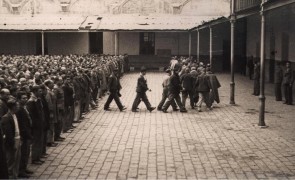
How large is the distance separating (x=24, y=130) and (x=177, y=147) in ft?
14.4

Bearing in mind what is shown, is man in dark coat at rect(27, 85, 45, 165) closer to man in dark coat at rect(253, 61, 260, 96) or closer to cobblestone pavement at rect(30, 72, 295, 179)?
cobblestone pavement at rect(30, 72, 295, 179)

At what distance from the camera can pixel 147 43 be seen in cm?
4281

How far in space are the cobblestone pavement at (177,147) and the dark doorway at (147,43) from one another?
24.0 metres

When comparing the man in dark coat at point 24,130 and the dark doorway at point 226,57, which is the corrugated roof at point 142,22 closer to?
the dark doorway at point 226,57

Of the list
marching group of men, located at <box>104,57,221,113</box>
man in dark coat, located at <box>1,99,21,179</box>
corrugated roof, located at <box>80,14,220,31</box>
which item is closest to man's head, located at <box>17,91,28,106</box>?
man in dark coat, located at <box>1,99,21,179</box>

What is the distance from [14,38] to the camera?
42.7 meters

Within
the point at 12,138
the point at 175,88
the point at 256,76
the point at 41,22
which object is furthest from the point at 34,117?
the point at 41,22

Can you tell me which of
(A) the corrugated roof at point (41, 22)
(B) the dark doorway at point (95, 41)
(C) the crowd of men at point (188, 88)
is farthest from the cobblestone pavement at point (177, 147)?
(B) the dark doorway at point (95, 41)

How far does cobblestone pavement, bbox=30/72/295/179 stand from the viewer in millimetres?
10016

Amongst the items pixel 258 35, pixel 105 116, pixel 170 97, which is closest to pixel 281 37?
pixel 258 35

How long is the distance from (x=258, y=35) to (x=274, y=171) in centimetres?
2369

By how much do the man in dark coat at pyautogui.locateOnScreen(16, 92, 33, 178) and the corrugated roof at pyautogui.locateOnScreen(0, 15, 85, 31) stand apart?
99.5 feet

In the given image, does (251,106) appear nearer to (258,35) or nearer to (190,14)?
(258,35)

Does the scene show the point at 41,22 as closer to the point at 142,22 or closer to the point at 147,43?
the point at 142,22
